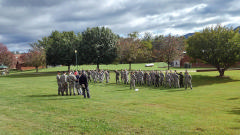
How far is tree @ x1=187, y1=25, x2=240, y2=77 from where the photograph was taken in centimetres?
3164

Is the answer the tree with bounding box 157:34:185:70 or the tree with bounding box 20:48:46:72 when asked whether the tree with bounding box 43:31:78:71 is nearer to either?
the tree with bounding box 20:48:46:72

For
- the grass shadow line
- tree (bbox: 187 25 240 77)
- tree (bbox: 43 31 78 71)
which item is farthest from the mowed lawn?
tree (bbox: 43 31 78 71)

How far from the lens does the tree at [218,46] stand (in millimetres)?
31641

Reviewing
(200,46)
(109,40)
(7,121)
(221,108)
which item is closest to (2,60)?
(109,40)

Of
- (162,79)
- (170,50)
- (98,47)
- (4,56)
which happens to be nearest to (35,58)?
(4,56)

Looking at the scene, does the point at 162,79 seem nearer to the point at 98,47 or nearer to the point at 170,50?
the point at 170,50

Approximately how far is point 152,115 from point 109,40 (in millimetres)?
44686

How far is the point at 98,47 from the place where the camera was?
52.6m

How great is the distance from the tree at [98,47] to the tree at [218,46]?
23651mm

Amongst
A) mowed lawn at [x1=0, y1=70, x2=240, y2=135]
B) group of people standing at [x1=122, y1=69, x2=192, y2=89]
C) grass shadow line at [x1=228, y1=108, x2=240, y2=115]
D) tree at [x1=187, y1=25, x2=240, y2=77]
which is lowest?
grass shadow line at [x1=228, y1=108, x2=240, y2=115]

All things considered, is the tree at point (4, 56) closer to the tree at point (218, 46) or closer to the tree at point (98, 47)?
the tree at point (98, 47)

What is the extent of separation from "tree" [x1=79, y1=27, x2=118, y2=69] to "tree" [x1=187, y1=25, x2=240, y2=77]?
23651 millimetres

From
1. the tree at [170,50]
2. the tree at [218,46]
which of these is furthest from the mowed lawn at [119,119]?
the tree at [170,50]

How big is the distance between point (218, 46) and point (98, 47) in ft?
98.9
